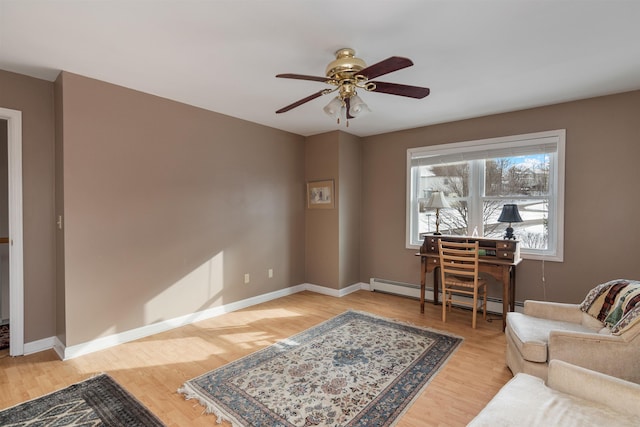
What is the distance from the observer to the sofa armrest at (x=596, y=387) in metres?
1.38

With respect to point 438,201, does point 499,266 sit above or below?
below

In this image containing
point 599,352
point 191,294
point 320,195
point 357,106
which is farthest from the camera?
point 320,195

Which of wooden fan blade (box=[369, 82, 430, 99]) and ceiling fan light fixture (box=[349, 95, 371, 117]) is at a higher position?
wooden fan blade (box=[369, 82, 430, 99])

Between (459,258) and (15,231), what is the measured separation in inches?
169

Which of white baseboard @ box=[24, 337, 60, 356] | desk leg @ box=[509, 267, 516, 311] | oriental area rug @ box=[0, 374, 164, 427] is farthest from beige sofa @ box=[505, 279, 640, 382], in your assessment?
white baseboard @ box=[24, 337, 60, 356]

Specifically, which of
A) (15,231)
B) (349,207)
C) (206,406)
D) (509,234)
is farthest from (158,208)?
(509,234)

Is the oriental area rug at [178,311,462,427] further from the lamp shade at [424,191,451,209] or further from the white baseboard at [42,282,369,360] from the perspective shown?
the lamp shade at [424,191,451,209]

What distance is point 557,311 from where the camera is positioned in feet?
8.19

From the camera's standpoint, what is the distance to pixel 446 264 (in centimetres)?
365

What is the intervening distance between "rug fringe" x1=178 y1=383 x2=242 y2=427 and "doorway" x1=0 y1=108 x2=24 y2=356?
1.74 meters

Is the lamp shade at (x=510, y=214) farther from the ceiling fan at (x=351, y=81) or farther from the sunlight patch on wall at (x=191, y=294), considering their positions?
the sunlight patch on wall at (x=191, y=294)

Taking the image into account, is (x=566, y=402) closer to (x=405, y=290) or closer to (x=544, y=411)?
(x=544, y=411)

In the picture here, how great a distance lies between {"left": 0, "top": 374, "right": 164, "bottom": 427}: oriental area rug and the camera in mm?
1910

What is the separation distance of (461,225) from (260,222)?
9.08 ft
